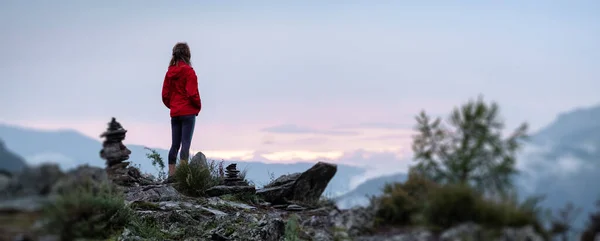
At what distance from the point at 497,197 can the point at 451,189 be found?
38 centimetres

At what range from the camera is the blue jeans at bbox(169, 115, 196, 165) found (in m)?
16.6

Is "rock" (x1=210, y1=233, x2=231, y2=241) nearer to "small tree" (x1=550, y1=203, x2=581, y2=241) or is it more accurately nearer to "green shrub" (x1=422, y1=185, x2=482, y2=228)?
"green shrub" (x1=422, y1=185, x2=482, y2=228)

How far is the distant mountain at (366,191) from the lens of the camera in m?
7.64

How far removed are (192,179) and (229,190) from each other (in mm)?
892

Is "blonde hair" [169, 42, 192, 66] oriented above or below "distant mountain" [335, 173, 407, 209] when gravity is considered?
above

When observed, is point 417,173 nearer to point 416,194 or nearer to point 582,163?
point 416,194

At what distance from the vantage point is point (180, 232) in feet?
43.8

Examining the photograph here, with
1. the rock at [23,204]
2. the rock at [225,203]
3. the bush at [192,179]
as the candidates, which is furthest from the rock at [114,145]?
the bush at [192,179]

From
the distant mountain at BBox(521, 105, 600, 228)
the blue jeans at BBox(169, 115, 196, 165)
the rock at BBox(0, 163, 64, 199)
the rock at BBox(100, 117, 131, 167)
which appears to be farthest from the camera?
the blue jeans at BBox(169, 115, 196, 165)

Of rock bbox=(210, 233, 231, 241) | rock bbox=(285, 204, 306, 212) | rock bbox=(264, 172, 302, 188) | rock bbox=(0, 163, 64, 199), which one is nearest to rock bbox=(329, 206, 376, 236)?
rock bbox=(0, 163, 64, 199)

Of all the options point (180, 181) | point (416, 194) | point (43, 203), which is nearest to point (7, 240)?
point (43, 203)

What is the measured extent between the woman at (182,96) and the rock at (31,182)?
9.26 metres

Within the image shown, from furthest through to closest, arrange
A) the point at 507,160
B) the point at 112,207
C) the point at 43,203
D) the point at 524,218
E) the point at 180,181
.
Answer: the point at 180,181 → the point at 112,207 → the point at 43,203 → the point at 507,160 → the point at 524,218

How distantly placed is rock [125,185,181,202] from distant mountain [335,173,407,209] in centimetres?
714
